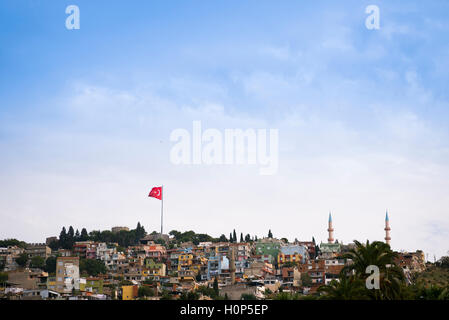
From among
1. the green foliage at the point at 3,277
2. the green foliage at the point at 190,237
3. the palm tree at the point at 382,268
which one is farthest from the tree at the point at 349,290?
the green foliage at the point at 190,237

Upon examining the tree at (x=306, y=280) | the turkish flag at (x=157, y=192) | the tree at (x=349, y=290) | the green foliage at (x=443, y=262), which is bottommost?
the tree at (x=306, y=280)

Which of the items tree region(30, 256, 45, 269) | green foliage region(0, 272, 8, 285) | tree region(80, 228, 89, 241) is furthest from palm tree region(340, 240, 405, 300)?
tree region(80, 228, 89, 241)

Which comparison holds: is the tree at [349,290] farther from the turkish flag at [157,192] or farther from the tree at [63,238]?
the tree at [63,238]

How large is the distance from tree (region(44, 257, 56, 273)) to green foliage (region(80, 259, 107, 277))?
6.69 metres

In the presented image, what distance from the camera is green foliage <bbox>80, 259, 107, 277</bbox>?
4807 inches

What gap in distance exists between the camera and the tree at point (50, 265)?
129 m

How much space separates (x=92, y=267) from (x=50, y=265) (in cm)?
1077

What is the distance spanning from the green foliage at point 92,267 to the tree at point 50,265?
6.69 metres

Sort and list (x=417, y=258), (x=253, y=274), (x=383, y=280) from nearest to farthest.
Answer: (x=383, y=280), (x=253, y=274), (x=417, y=258)

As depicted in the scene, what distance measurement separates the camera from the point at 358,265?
45688mm

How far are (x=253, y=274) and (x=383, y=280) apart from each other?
6960cm

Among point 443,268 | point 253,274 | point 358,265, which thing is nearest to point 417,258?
point 443,268

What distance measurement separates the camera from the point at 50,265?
130000 mm
